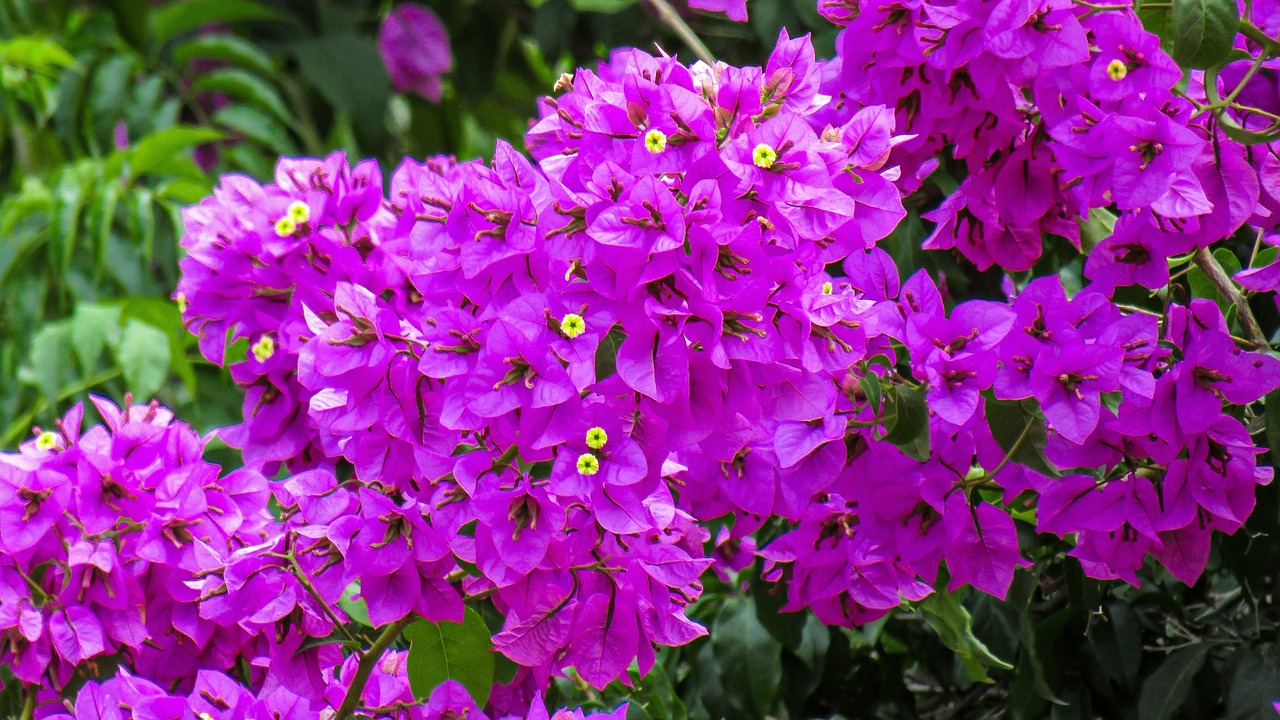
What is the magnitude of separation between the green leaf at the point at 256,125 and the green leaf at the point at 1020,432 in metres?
1.43

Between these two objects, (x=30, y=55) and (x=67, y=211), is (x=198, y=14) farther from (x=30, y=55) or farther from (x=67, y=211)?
(x=67, y=211)

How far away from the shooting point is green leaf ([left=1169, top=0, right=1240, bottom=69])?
2.55ft

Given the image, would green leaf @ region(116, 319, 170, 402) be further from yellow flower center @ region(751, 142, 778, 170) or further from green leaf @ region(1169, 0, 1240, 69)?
green leaf @ region(1169, 0, 1240, 69)

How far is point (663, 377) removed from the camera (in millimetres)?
707

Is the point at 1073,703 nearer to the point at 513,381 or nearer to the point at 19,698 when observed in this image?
the point at 513,381

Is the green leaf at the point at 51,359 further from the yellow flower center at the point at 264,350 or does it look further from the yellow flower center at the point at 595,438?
the yellow flower center at the point at 595,438

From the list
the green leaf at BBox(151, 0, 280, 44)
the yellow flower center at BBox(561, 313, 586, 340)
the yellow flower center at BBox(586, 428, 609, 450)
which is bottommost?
the green leaf at BBox(151, 0, 280, 44)

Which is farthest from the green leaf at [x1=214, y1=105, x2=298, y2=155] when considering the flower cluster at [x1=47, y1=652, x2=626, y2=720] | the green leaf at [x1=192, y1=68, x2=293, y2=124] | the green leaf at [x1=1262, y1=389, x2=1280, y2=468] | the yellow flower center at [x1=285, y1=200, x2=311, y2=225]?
the green leaf at [x1=1262, y1=389, x2=1280, y2=468]

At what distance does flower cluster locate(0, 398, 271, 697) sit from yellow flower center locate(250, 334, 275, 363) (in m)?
0.07

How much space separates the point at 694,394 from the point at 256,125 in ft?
4.83

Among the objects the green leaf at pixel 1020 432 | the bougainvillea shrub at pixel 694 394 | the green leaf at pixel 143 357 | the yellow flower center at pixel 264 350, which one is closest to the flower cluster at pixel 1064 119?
the bougainvillea shrub at pixel 694 394

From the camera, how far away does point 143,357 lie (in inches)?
55.4

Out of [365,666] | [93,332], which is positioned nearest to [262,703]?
[365,666]

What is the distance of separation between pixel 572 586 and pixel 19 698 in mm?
454
